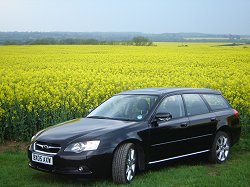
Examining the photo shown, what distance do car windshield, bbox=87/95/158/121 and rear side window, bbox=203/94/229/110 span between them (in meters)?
1.51

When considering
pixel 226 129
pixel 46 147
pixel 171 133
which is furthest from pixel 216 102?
pixel 46 147

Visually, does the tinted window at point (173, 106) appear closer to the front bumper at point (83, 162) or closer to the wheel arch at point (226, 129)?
the wheel arch at point (226, 129)

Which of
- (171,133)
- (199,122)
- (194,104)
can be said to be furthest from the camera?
(194,104)

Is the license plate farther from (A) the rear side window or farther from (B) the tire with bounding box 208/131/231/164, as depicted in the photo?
(A) the rear side window

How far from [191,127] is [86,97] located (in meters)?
5.51

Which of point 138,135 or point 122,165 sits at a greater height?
point 138,135

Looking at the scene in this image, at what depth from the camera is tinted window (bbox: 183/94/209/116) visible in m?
8.98

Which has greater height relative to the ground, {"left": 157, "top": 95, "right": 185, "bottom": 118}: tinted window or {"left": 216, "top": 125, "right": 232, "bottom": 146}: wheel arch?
{"left": 157, "top": 95, "right": 185, "bottom": 118}: tinted window

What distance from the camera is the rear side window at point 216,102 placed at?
957 cm

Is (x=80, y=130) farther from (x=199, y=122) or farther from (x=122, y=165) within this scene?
(x=199, y=122)

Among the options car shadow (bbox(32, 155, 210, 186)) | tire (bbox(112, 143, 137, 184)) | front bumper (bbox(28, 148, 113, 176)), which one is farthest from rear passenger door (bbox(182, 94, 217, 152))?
front bumper (bbox(28, 148, 113, 176))

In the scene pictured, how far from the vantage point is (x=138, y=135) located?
7773 millimetres

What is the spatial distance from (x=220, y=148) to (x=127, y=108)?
2218 mm

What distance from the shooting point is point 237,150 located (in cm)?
1089
